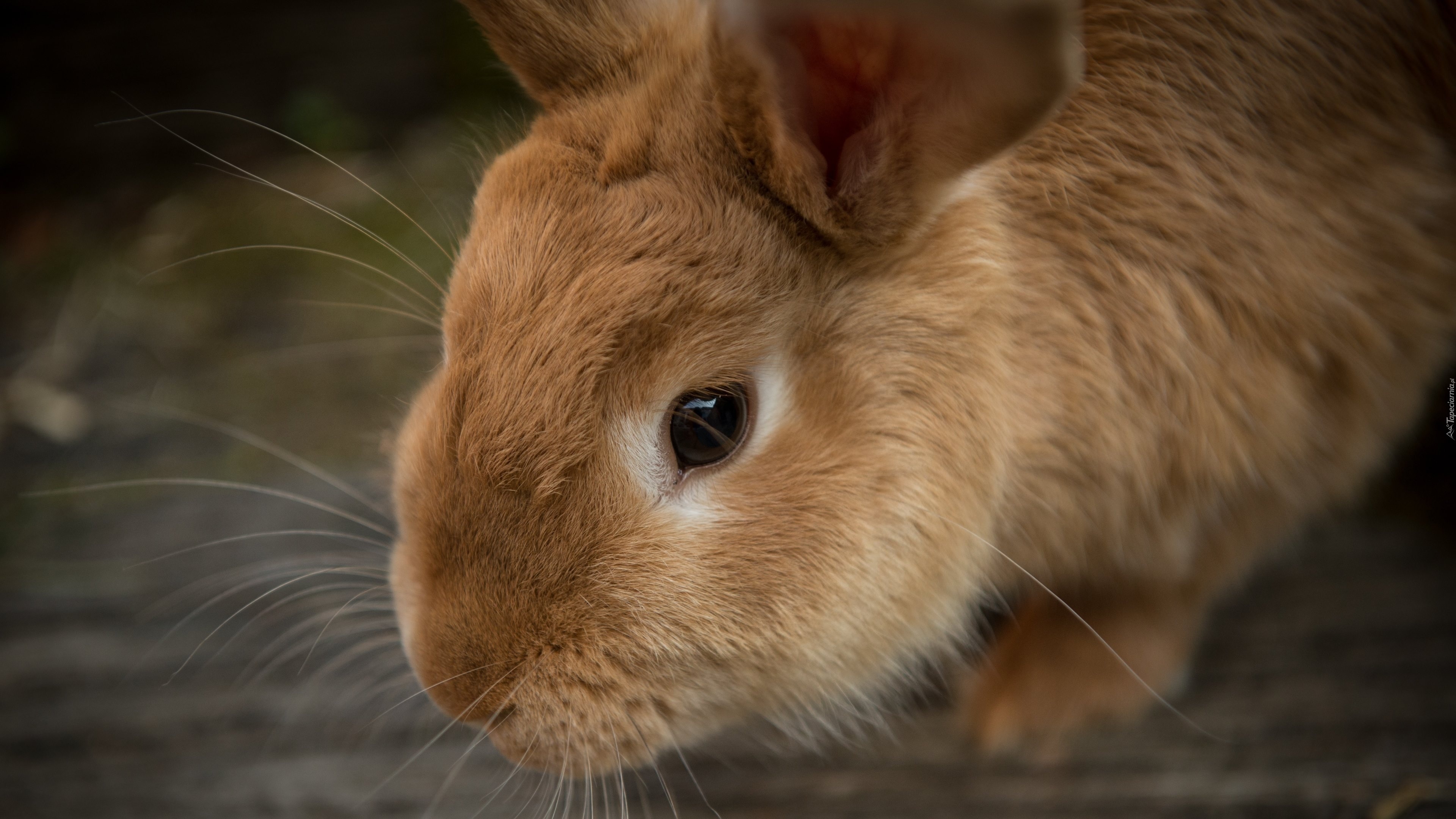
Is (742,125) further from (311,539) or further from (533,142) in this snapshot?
(311,539)

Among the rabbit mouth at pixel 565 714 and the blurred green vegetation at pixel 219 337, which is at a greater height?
the blurred green vegetation at pixel 219 337

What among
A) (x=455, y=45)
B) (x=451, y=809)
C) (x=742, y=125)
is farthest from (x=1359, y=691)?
(x=455, y=45)

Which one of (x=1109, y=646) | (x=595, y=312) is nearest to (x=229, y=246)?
(x=595, y=312)

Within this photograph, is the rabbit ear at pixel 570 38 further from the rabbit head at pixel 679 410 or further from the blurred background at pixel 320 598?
the blurred background at pixel 320 598

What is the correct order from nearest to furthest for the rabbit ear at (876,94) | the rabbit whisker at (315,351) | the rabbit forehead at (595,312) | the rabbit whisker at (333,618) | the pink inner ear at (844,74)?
the rabbit ear at (876,94) < the pink inner ear at (844,74) < the rabbit forehead at (595,312) < the rabbit whisker at (333,618) < the rabbit whisker at (315,351)

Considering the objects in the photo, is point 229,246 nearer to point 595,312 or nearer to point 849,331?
point 595,312

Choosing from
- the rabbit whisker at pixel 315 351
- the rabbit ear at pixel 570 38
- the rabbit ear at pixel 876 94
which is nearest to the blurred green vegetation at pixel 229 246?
the rabbit whisker at pixel 315 351

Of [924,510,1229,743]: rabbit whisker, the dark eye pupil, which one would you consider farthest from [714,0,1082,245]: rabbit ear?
[924,510,1229,743]: rabbit whisker

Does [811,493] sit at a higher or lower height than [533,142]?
lower
